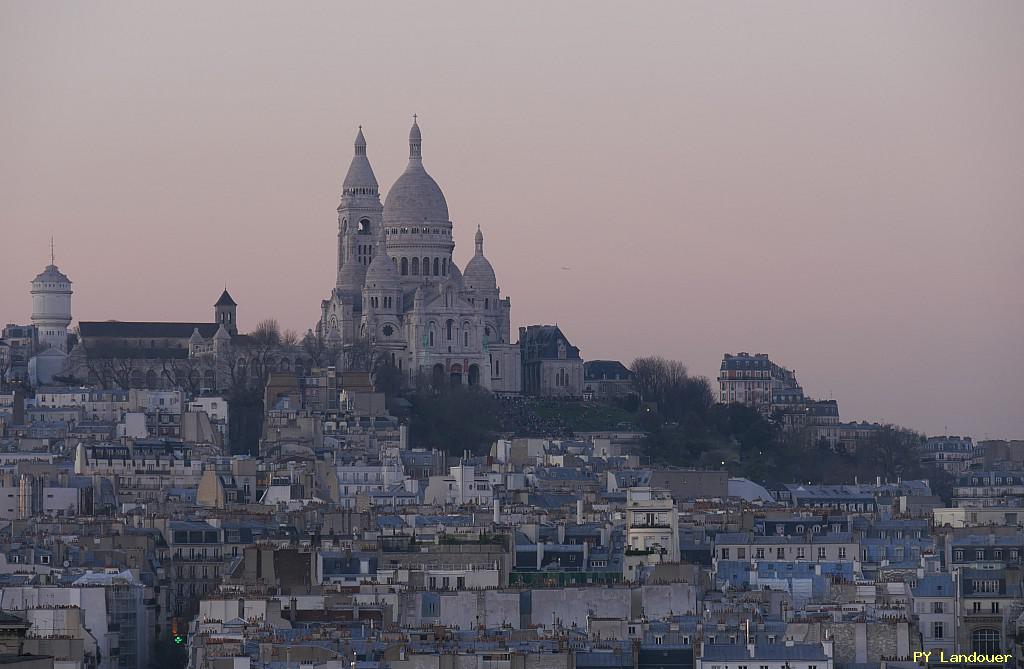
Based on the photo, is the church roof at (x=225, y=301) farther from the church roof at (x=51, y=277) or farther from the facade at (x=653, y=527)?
the facade at (x=653, y=527)

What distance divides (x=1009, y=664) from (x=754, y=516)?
26106mm

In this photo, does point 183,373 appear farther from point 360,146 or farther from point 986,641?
point 986,641

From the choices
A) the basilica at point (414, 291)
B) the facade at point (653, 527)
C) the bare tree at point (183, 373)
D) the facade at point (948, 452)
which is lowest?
the facade at point (653, 527)

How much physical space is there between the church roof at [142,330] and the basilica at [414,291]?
5.22 metres

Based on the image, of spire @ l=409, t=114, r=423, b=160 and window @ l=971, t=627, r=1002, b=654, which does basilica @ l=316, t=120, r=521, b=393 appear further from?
window @ l=971, t=627, r=1002, b=654

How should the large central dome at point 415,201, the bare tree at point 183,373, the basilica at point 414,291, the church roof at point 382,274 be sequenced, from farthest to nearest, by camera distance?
the large central dome at point 415,201 < the church roof at point 382,274 < the basilica at point 414,291 < the bare tree at point 183,373

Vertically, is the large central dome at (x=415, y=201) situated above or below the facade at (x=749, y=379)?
above

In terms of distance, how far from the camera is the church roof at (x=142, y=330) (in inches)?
6919

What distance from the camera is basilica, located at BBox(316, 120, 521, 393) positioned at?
172 metres

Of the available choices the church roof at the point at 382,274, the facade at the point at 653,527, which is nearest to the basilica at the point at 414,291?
the church roof at the point at 382,274

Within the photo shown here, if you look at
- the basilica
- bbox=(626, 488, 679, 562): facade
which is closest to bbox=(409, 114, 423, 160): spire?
the basilica

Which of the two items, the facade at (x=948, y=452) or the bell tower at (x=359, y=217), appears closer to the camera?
the facade at (x=948, y=452)

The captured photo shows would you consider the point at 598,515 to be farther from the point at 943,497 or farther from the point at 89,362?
the point at 89,362

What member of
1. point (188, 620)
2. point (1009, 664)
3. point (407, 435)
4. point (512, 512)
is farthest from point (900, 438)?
point (1009, 664)
